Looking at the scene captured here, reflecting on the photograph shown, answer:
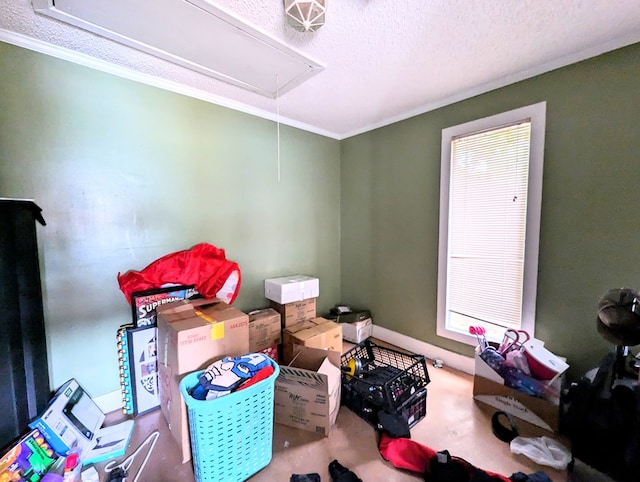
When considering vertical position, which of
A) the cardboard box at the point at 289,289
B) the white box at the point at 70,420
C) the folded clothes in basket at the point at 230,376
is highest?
the cardboard box at the point at 289,289

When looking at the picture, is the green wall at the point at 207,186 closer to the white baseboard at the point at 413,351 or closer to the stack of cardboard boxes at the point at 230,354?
the white baseboard at the point at 413,351

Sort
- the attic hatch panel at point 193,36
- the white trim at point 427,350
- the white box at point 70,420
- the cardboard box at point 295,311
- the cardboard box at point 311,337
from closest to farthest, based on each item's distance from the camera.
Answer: the attic hatch panel at point 193,36
the white box at point 70,420
the cardboard box at point 311,337
the white trim at point 427,350
the cardboard box at point 295,311

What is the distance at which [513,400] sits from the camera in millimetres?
1666

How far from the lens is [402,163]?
2521 millimetres

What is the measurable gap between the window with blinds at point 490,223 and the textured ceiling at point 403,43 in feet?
1.18

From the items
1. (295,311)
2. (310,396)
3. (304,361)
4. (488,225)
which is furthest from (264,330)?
(488,225)

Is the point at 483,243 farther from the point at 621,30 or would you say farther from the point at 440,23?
the point at 440,23

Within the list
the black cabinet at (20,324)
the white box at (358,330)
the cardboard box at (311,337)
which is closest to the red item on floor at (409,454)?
the cardboard box at (311,337)

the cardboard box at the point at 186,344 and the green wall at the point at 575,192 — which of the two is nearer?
the cardboard box at the point at 186,344

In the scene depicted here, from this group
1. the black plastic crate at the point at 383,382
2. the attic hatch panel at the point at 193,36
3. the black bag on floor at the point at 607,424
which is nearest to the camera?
the black bag on floor at the point at 607,424

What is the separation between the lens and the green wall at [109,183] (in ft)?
4.93

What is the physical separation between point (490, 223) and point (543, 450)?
144 centimetres

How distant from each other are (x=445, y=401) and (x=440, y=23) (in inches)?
94.8

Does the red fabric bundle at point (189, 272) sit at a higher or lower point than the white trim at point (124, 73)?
lower
